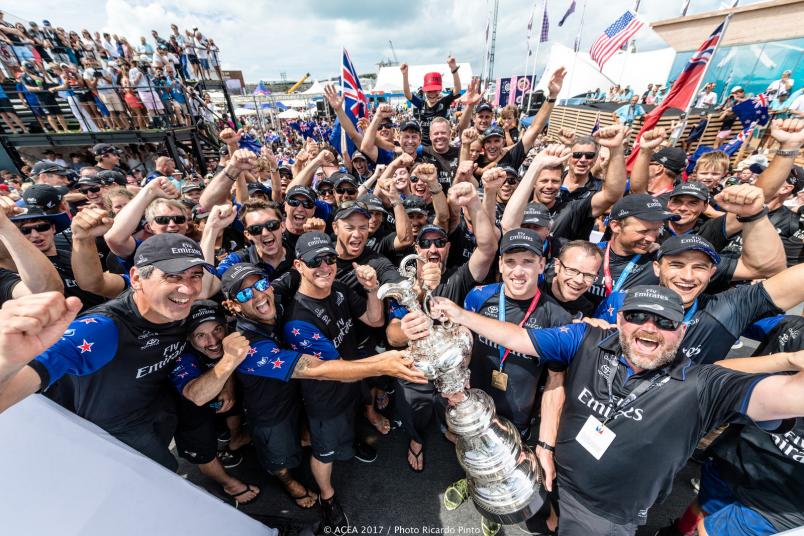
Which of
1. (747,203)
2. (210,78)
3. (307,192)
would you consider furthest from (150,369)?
(210,78)

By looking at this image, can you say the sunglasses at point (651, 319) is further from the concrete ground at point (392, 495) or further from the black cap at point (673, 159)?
the black cap at point (673, 159)

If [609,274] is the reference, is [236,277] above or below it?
above

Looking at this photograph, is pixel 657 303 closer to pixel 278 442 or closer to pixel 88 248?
pixel 278 442

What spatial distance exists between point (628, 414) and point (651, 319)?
62cm

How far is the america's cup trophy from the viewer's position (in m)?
2.03

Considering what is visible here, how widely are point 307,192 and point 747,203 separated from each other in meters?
4.33

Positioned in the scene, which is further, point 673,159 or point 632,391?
point 673,159

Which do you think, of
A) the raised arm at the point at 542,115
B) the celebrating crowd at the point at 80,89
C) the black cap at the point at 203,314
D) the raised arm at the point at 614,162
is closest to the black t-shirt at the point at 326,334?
the black cap at the point at 203,314

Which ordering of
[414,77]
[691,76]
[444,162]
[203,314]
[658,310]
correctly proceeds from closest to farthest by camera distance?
[658,310] → [203,314] → [691,76] → [444,162] → [414,77]

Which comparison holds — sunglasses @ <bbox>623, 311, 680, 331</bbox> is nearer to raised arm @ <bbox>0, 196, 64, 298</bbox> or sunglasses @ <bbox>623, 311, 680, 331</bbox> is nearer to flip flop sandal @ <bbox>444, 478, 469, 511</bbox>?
flip flop sandal @ <bbox>444, 478, 469, 511</bbox>

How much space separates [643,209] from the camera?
3012 millimetres

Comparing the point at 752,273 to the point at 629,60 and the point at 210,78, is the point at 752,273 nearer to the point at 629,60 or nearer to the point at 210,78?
the point at 210,78

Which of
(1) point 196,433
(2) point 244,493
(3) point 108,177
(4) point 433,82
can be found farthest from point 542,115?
(3) point 108,177

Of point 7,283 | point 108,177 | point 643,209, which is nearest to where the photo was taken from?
point 7,283
